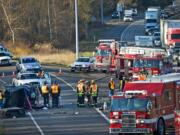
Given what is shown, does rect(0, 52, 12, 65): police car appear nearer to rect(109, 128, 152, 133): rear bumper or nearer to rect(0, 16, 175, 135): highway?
rect(0, 16, 175, 135): highway

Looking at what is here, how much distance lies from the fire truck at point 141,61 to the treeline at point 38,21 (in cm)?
2602

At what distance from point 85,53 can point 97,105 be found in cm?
3599

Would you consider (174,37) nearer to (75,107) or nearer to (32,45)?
(32,45)

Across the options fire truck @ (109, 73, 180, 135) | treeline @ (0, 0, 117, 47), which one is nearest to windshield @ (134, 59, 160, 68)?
fire truck @ (109, 73, 180, 135)

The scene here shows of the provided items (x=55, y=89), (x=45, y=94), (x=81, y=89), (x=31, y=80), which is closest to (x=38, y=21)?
(x=31, y=80)

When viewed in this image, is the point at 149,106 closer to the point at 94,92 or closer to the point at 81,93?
the point at 94,92

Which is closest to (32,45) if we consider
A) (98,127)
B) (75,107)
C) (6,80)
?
(6,80)

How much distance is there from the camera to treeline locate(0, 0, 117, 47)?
8231 cm

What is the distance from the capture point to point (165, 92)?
32.6 m

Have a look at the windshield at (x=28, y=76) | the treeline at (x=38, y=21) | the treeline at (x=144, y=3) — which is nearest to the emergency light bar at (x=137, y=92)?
the windshield at (x=28, y=76)

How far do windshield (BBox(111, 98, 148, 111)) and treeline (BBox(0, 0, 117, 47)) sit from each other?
166 feet

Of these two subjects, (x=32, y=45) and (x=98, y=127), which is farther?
(x=32, y=45)

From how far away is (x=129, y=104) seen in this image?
31625 millimetres

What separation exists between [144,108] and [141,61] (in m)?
22.8
